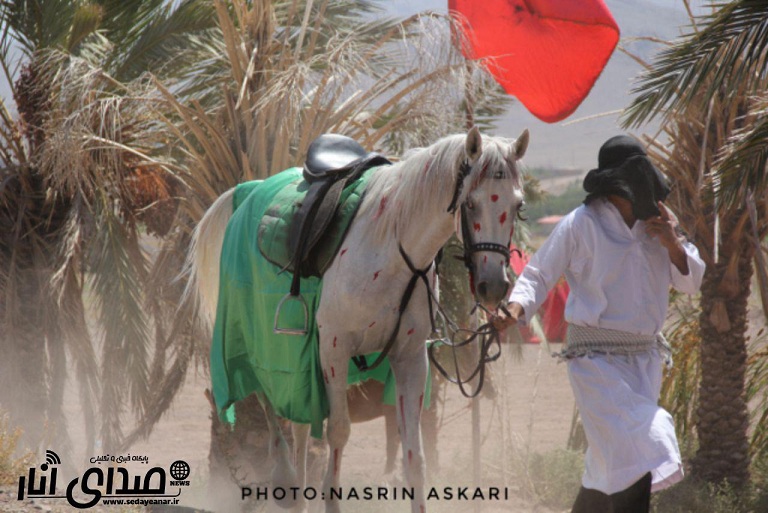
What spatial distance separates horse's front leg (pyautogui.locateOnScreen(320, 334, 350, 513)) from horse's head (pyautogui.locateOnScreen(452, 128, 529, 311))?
828mm

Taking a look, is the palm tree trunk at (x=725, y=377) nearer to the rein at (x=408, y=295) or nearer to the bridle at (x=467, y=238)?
the rein at (x=408, y=295)

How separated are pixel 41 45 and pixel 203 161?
241 cm

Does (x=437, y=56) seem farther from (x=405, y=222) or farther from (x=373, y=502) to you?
(x=373, y=502)

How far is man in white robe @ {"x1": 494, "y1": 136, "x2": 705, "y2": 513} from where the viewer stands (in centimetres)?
406

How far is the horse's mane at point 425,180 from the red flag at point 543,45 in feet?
7.51

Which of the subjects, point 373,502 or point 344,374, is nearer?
point 344,374

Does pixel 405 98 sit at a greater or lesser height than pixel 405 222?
greater

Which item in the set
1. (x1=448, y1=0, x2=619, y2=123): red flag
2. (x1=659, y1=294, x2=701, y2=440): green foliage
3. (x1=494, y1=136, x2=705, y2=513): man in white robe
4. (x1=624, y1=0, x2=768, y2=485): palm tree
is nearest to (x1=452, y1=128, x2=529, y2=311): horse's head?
(x1=494, y1=136, x2=705, y2=513): man in white robe

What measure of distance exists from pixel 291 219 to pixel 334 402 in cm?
95

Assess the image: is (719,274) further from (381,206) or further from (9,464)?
(9,464)

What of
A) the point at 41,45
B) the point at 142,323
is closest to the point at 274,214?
the point at 142,323

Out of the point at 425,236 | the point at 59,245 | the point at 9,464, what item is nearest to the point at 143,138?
the point at 59,245

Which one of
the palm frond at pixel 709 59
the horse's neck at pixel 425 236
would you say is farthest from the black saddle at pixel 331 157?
the palm frond at pixel 709 59

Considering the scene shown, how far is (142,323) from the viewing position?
8234 millimetres
